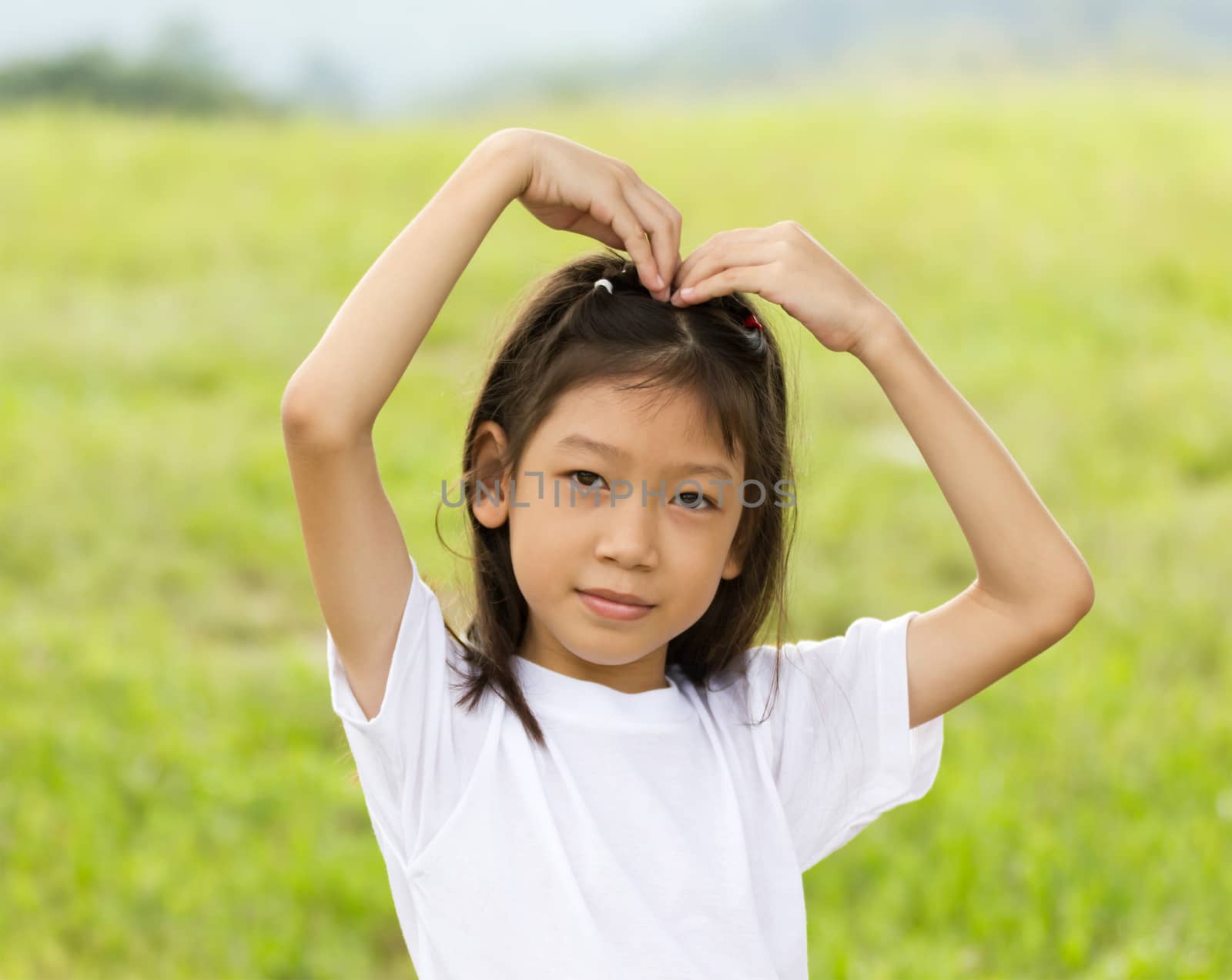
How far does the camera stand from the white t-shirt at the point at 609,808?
5.09 ft

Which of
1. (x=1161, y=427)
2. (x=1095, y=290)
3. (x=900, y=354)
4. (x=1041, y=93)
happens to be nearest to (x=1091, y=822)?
(x=900, y=354)

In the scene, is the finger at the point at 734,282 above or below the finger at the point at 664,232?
below

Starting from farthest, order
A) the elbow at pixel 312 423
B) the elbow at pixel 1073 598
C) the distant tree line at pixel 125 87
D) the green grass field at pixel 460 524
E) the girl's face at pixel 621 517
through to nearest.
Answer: the distant tree line at pixel 125 87
the green grass field at pixel 460 524
the elbow at pixel 1073 598
the girl's face at pixel 621 517
the elbow at pixel 312 423

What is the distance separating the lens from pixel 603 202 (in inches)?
63.9

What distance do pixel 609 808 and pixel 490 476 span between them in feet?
1.38

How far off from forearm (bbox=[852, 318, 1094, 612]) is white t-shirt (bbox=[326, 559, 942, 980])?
0.16 metres

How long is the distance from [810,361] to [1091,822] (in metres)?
3.34

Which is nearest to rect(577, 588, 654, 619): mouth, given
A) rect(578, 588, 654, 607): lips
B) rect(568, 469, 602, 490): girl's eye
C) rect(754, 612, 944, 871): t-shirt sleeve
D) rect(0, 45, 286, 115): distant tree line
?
rect(578, 588, 654, 607): lips

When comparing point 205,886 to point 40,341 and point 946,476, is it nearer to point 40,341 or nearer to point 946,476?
point 946,476

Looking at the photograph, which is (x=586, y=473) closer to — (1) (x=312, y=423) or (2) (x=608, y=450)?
(2) (x=608, y=450)

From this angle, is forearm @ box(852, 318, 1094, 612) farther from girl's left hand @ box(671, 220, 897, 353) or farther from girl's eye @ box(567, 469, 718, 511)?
girl's eye @ box(567, 469, 718, 511)

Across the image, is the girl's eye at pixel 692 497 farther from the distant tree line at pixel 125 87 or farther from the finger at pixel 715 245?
the distant tree line at pixel 125 87

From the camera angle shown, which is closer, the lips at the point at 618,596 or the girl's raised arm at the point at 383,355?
the girl's raised arm at the point at 383,355

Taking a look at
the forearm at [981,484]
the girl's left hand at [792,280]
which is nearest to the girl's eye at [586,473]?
the girl's left hand at [792,280]
